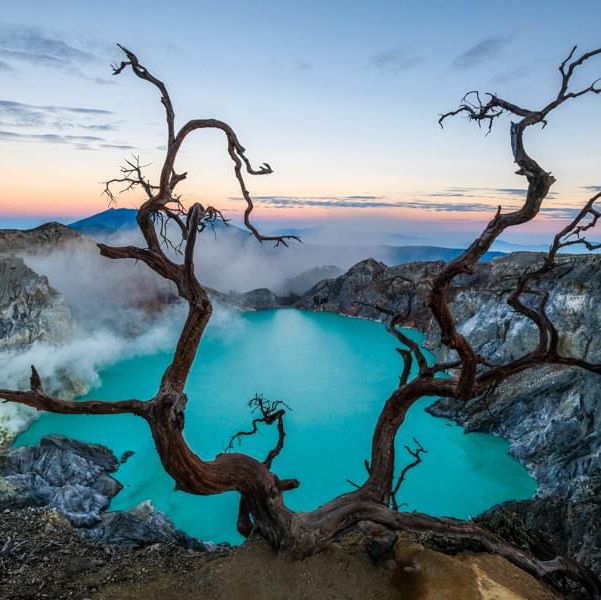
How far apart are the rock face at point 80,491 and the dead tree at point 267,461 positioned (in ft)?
12.0

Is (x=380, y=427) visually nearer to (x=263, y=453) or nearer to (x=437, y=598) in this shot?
(x=437, y=598)

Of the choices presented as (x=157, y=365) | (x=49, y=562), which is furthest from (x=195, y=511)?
(x=157, y=365)

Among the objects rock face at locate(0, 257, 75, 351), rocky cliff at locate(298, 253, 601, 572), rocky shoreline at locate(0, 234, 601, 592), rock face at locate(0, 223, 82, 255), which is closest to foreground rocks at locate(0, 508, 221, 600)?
rocky shoreline at locate(0, 234, 601, 592)

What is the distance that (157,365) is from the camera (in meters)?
37.5

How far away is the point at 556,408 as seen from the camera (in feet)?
67.4

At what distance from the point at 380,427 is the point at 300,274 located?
72198 mm

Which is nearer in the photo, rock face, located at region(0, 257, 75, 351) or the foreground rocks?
the foreground rocks

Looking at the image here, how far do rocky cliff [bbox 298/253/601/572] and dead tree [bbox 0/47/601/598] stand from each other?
4.17 meters

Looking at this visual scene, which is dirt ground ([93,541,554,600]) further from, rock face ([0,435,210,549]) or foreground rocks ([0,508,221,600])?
rock face ([0,435,210,549])

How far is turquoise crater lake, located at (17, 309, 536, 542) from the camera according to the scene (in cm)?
1795

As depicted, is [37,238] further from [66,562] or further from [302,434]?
[66,562]

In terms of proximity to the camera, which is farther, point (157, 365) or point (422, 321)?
point (422, 321)

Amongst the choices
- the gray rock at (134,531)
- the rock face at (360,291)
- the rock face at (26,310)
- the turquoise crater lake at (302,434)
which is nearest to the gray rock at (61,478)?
the gray rock at (134,531)

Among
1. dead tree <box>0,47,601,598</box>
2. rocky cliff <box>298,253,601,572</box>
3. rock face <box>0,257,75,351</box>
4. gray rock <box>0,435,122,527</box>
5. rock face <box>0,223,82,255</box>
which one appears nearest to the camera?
dead tree <box>0,47,601,598</box>
